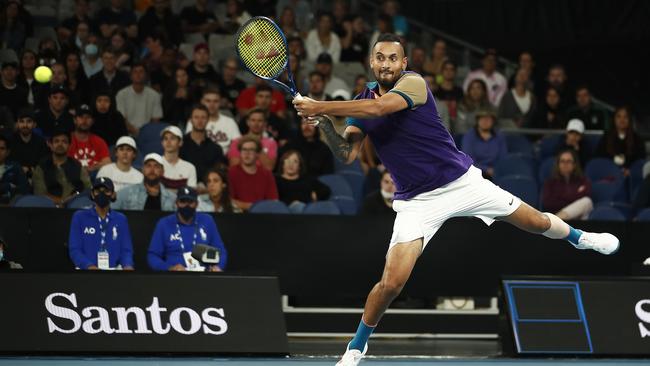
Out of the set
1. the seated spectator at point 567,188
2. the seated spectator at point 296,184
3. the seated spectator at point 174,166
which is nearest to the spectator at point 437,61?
the seated spectator at point 567,188

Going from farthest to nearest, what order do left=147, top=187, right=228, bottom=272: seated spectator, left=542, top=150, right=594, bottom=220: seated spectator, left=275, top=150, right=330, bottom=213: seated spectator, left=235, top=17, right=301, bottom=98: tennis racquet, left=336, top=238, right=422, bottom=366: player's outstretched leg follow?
left=542, top=150, right=594, bottom=220: seated spectator, left=275, top=150, right=330, bottom=213: seated spectator, left=147, top=187, right=228, bottom=272: seated spectator, left=235, top=17, right=301, bottom=98: tennis racquet, left=336, top=238, right=422, bottom=366: player's outstretched leg

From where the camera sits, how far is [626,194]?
589 inches

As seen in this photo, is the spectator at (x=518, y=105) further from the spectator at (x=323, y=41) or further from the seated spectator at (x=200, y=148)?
the seated spectator at (x=200, y=148)

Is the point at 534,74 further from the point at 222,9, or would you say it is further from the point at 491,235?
the point at 491,235

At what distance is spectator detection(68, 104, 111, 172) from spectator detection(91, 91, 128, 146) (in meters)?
0.66

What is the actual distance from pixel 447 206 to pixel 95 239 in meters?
4.81

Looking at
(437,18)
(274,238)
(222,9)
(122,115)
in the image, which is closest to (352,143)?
(274,238)

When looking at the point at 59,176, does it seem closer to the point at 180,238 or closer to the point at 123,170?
the point at 123,170

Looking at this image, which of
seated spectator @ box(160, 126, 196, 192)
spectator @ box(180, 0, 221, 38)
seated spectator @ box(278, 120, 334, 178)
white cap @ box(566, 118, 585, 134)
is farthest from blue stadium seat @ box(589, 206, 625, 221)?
spectator @ box(180, 0, 221, 38)

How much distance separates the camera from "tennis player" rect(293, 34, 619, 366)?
800cm

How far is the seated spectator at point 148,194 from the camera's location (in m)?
12.7

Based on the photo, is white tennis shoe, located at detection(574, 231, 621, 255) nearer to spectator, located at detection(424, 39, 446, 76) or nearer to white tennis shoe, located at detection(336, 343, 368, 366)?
white tennis shoe, located at detection(336, 343, 368, 366)

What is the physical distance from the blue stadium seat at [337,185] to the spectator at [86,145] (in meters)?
2.80

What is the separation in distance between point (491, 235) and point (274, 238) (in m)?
2.64
